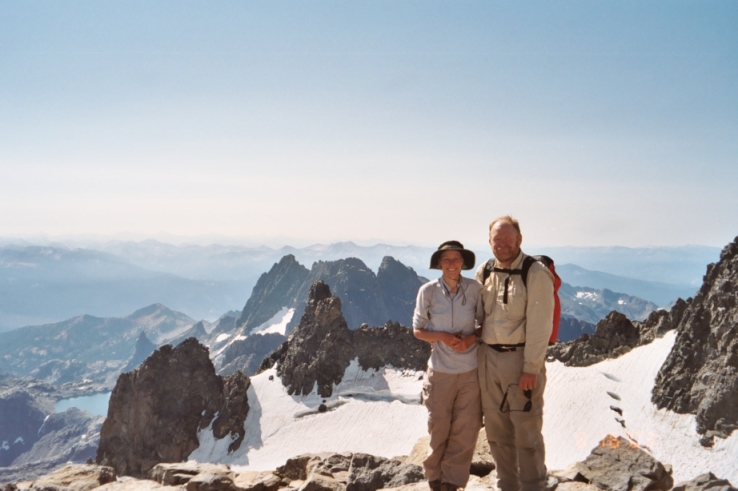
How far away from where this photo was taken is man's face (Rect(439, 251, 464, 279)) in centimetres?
837

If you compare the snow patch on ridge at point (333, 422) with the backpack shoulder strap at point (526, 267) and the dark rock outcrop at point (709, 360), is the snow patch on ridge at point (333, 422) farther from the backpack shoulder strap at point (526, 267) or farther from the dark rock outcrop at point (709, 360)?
the backpack shoulder strap at point (526, 267)

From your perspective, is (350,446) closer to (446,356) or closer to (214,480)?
(214,480)

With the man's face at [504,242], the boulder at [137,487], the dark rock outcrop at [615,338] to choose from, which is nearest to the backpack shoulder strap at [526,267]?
the man's face at [504,242]

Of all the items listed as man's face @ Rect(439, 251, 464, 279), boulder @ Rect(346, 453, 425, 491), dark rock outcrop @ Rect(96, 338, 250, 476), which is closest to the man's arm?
man's face @ Rect(439, 251, 464, 279)

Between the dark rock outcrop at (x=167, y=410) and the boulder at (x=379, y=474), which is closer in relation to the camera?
the boulder at (x=379, y=474)

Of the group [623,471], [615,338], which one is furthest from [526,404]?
[615,338]

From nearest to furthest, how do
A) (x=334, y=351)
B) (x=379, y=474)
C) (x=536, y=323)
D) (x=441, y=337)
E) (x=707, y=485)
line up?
(x=536, y=323), (x=441, y=337), (x=707, y=485), (x=379, y=474), (x=334, y=351)

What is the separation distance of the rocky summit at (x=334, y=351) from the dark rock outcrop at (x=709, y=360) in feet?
129

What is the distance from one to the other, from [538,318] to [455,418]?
2533 millimetres

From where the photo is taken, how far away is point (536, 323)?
25.4 ft

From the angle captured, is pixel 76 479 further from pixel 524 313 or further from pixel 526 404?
pixel 524 313

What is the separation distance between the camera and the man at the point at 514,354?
25.6 feet

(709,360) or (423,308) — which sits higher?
(423,308)

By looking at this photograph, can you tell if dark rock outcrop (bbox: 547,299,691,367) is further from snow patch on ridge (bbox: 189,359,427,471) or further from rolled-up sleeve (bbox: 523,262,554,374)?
rolled-up sleeve (bbox: 523,262,554,374)
